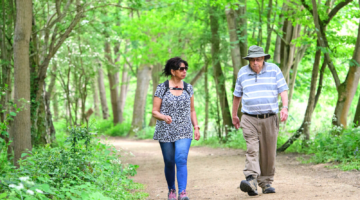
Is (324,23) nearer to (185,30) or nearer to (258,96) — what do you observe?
(258,96)

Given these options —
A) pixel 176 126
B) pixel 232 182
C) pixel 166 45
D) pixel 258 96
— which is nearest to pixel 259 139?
pixel 258 96

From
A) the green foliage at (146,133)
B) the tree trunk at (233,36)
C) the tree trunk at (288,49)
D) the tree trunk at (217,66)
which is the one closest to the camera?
the tree trunk at (288,49)

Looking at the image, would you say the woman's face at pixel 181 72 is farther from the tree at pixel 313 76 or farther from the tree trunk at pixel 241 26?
the tree trunk at pixel 241 26

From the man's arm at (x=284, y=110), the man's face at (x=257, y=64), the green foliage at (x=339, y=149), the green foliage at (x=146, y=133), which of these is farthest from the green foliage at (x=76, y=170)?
the green foliage at (x=146, y=133)

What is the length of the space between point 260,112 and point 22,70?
484cm

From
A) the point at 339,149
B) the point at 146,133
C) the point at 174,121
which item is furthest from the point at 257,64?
the point at 146,133

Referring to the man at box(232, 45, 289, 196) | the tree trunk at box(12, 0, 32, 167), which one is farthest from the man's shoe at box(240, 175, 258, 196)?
the tree trunk at box(12, 0, 32, 167)

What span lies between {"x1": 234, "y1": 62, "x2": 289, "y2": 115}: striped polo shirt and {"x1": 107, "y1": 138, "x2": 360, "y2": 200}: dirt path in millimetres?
1248

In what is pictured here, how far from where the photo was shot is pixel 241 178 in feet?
25.6

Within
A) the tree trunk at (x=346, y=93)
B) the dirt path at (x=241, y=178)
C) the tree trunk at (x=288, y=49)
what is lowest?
the dirt path at (x=241, y=178)

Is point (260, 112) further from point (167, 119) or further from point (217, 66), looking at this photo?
point (217, 66)

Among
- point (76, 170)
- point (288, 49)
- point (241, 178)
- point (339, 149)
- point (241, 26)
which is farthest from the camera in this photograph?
point (241, 26)

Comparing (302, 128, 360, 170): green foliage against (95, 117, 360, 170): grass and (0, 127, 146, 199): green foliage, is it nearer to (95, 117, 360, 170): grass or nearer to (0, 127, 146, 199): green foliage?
(95, 117, 360, 170): grass

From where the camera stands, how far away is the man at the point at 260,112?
550 cm
